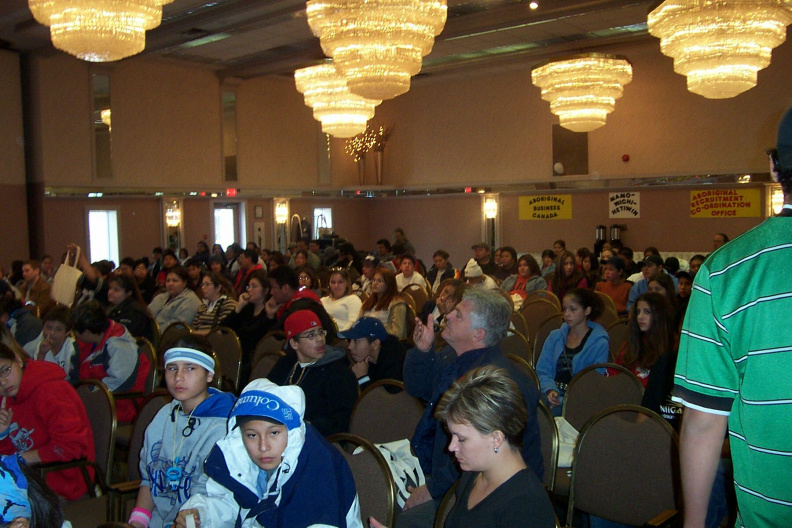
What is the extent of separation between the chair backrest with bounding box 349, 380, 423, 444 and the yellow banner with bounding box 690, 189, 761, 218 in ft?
42.2

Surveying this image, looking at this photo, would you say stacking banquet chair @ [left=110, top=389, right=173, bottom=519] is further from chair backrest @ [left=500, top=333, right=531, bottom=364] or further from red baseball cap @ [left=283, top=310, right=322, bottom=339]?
chair backrest @ [left=500, top=333, right=531, bottom=364]

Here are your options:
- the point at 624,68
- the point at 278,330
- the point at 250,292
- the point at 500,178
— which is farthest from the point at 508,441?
the point at 500,178

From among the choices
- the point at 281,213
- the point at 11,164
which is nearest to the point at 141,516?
the point at 11,164

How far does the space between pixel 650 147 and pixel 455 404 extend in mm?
14528

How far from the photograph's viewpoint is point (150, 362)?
5285 millimetres

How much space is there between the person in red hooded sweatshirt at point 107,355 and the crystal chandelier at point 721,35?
5.65 meters

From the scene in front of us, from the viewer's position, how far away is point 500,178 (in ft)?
58.5

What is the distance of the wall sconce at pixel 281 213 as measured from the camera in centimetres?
1847

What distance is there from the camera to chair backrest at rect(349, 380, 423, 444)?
350cm

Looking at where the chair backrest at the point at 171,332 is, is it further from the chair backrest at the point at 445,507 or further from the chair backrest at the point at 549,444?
the chair backrest at the point at 445,507

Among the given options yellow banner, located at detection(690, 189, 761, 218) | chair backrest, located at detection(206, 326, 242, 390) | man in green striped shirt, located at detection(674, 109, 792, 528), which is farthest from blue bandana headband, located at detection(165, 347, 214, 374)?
yellow banner, located at detection(690, 189, 761, 218)

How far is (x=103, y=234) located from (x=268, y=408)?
14650 millimetres

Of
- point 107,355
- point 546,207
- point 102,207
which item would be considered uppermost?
point 102,207

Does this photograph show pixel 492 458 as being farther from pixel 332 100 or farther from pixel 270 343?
pixel 332 100
